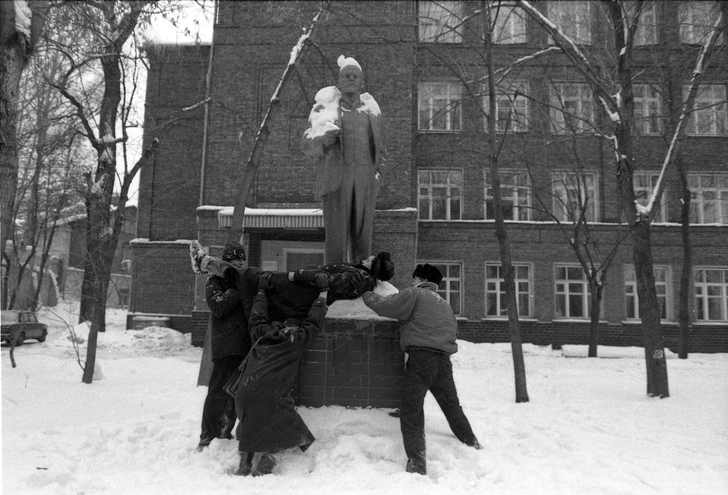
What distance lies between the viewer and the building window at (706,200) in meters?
20.6

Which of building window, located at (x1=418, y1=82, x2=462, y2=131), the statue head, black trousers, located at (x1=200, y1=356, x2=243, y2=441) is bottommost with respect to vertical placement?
black trousers, located at (x1=200, y1=356, x2=243, y2=441)

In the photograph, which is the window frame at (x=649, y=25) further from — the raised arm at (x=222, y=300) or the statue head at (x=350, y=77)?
the raised arm at (x=222, y=300)

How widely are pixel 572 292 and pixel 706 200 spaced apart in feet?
20.7

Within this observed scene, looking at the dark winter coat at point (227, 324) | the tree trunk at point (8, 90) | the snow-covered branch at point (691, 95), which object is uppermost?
the snow-covered branch at point (691, 95)

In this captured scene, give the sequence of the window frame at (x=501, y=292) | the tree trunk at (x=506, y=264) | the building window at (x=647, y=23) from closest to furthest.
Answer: the tree trunk at (x=506, y=264) < the building window at (x=647, y=23) < the window frame at (x=501, y=292)

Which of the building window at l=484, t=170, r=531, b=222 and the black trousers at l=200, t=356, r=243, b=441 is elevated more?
the building window at l=484, t=170, r=531, b=222

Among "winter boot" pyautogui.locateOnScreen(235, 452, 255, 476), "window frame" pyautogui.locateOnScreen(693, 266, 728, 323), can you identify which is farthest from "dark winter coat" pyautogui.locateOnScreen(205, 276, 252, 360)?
"window frame" pyautogui.locateOnScreen(693, 266, 728, 323)

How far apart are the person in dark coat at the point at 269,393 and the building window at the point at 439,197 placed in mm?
16207

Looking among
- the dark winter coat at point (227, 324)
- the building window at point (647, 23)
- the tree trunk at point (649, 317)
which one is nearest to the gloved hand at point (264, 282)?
the dark winter coat at point (227, 324)

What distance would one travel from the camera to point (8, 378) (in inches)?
418

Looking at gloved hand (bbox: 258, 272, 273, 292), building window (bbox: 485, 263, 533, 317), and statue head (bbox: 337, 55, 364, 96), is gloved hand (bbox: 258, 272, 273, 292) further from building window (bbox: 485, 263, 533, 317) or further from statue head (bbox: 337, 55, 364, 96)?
building window (bbox: 485, 263, 533, 317)

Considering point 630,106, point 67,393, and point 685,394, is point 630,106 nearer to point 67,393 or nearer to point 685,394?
point 685,394

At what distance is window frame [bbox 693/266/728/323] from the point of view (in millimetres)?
19844

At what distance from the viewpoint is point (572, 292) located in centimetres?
1995
